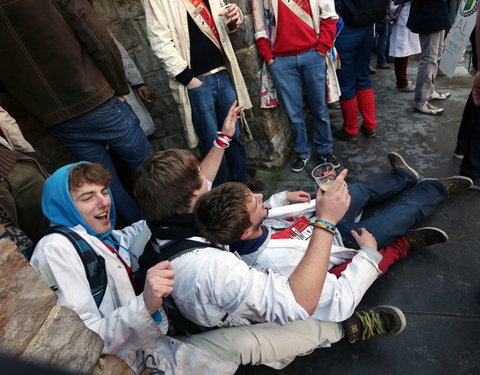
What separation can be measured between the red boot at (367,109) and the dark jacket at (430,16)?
33.8 inches

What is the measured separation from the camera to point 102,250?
1.58m

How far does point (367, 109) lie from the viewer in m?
3.65

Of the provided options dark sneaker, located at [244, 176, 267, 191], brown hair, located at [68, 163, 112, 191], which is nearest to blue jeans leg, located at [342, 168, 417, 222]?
dark sneaker, located at [244, 176, 267, 191]

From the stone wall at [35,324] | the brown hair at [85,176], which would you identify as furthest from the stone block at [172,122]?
the stone wall at [35,324]

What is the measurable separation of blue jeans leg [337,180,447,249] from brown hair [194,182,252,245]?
1.02 m

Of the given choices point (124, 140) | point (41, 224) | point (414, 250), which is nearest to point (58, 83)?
point (124, 140)

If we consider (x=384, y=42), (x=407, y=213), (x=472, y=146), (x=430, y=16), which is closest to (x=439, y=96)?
(x=430, y=16)

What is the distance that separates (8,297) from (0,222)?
84cm

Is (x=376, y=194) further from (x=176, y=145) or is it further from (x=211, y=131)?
(x=176, y=145)

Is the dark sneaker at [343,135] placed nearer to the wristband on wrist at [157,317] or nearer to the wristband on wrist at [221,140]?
the wristband on wrist at [221,140]

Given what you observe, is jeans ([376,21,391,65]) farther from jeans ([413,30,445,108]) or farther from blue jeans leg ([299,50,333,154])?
blue jeans leg ([299,50,333,154])

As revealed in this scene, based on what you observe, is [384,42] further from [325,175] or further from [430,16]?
[325,175]

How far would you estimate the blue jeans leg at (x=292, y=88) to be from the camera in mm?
3107

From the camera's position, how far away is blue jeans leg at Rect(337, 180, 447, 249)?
2.21 m
